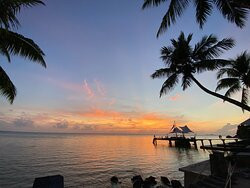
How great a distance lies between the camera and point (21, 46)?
30.8 feet

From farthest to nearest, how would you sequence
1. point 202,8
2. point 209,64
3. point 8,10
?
point 209,64 < point 202,8 < point 8,10

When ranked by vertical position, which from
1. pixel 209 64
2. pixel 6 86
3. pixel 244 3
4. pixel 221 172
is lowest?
pixel 221 172

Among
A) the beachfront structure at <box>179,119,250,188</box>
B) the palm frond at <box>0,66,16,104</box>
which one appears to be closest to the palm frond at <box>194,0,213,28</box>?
the beachfront structure at <box>179,119,250,188</box>

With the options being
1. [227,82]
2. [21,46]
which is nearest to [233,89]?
[227,82]

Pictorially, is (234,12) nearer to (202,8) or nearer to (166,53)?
(202,8)

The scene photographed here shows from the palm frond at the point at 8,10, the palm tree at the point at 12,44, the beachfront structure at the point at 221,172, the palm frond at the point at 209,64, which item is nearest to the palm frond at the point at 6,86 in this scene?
the palm tree at the point at 12,44

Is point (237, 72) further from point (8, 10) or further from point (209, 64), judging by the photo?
point (8, 10)

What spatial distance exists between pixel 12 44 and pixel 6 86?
2370 mm

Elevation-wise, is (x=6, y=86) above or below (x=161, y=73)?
below

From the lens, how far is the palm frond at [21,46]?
912 cm

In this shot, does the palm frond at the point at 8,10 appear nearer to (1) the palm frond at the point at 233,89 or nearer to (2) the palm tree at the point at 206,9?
(2) the palm tree at the point at 206,9

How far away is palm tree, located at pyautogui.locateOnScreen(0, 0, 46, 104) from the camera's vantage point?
6180 mm

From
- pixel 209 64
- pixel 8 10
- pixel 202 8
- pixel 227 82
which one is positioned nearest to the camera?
pixel 8 10

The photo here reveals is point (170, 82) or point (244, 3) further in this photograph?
point (170, 82)
